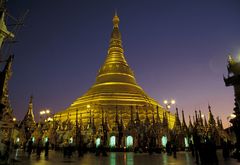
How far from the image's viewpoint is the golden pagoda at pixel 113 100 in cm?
4950

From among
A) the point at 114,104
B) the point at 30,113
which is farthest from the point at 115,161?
the point at 30,113

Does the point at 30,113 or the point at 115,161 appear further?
the point at 30,113

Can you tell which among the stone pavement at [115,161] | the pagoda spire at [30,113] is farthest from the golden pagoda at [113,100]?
the stone pavement at [115,161]

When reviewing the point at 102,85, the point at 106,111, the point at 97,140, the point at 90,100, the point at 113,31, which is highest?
the point at 113,31

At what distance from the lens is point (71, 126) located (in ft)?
158

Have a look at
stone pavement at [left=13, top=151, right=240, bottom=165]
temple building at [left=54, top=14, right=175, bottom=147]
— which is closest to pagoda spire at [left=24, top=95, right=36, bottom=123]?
temple building at [left=54, top=14, right=175, bottom=147]

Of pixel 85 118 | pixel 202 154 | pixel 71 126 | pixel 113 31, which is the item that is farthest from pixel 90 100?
pixel 202 154

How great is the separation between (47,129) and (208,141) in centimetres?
4661

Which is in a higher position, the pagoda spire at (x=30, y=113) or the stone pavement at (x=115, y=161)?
the pagoda spire at (x=30, y=113)

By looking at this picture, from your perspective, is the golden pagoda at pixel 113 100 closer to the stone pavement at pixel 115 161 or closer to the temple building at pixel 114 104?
the temple building at pixel 114 104

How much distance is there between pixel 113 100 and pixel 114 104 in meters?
1.50

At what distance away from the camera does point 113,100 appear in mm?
53594

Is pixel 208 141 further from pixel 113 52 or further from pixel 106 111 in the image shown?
pixel 113 52

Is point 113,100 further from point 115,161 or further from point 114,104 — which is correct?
point 115,161
